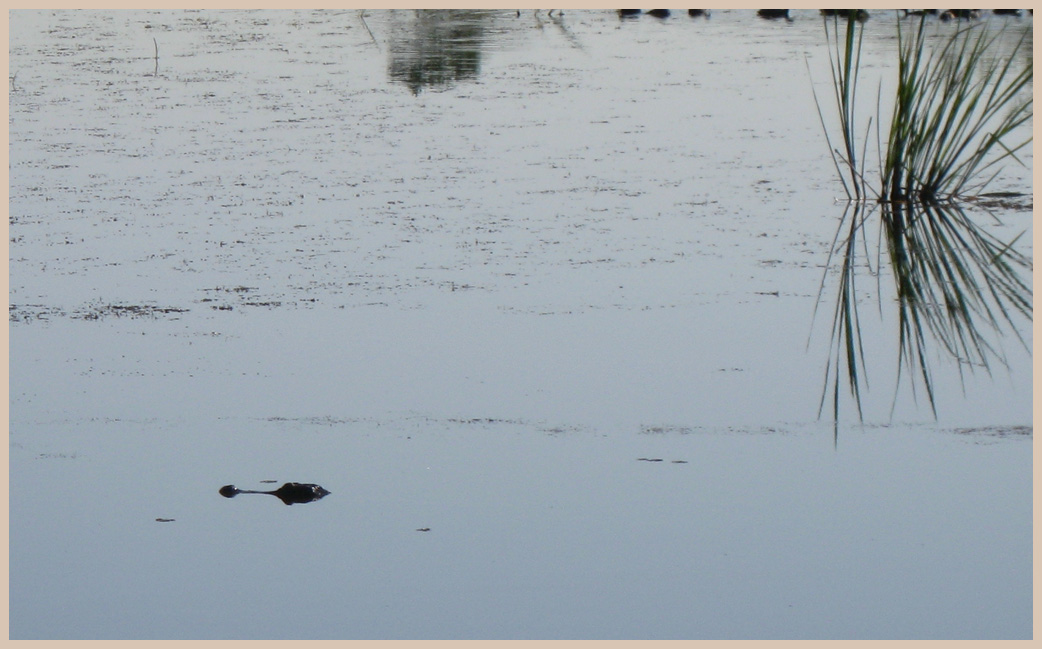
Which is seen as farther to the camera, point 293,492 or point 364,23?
point 364,23

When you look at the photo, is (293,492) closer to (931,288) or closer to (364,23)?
(931,288)

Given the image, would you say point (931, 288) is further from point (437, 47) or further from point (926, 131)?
point (437, 47)

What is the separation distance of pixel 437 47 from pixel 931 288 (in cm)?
653

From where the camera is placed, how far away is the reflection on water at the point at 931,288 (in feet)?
10.8

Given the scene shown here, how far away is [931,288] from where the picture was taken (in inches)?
153

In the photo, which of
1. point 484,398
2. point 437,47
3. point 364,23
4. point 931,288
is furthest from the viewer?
point 364,23

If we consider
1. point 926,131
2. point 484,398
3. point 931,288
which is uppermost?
point 926,131

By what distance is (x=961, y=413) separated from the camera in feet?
9.63

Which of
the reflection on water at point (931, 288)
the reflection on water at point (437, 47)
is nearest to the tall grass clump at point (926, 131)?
the reflection on water at point (931, 288)

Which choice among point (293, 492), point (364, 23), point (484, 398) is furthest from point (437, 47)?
point (293, 492)

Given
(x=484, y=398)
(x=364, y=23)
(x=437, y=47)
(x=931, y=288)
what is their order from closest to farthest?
(x=484, y=398) < (x=931, y=288) < (x=437, y=47) < (x=364, y=23)

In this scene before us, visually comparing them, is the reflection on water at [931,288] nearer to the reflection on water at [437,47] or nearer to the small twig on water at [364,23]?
the reflection on water at [437,47]

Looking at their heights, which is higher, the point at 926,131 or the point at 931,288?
the point at 926,131

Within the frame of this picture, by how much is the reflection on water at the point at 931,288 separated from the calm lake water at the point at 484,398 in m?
A: 0.05
